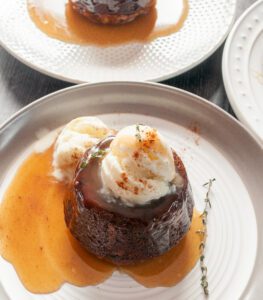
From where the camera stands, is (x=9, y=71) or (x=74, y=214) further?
(x=9, y=71)

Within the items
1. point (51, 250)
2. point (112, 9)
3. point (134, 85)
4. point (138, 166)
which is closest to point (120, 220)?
point (138, 166)

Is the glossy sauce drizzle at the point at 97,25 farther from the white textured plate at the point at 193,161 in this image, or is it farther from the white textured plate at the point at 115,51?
the white textured plate at the point at 193,161

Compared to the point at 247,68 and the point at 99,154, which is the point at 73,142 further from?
the point at 247,68

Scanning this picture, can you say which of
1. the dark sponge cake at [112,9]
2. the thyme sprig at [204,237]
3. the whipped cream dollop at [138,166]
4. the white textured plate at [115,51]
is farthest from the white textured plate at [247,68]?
the whipped cream dollop at [138,166]

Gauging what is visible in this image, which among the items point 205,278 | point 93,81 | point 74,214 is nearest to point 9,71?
point 93,81

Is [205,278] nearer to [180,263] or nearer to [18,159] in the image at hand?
[180,263]

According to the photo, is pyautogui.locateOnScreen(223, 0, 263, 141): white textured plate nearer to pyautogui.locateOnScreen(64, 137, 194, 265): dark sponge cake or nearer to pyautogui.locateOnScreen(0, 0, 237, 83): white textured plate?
pyautogui.locateOnScreen(0, 0, 237, 83): white textured plate
